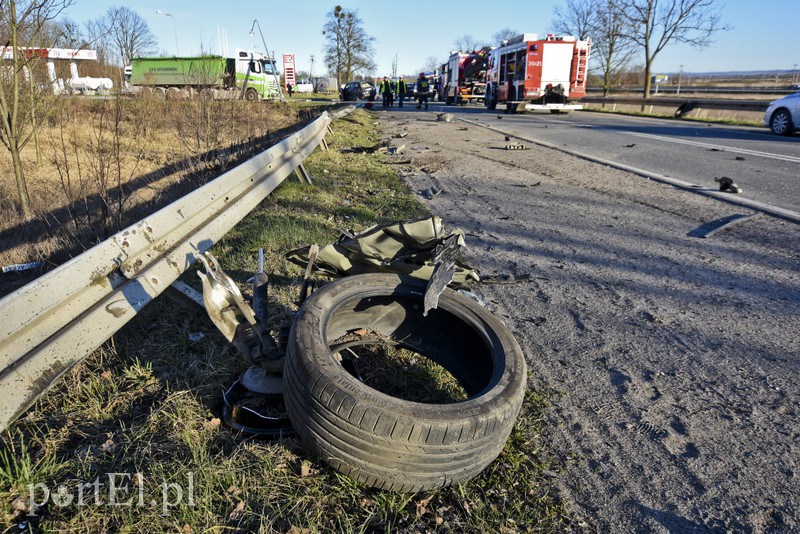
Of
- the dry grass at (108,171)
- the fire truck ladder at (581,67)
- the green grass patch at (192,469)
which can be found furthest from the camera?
the fire truck ladder at (581,67)

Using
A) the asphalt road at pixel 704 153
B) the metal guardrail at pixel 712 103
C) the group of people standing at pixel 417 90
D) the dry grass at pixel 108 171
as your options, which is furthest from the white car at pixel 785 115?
the group of people standing at pixel 417 90

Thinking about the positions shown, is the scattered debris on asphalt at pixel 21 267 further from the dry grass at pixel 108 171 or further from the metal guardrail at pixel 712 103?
the metal guardrail at pixel 712 103

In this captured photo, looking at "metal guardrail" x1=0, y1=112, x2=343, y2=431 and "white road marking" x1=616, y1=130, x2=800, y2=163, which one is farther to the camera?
"white road marking" x1=616, y1=130, x2=800, y2=163

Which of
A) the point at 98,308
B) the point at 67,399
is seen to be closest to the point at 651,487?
the point at 98,308

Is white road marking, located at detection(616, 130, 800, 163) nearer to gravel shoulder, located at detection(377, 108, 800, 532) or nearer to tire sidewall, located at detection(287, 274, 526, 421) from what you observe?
gravel shoulder, located at detection(377, 108, 800, 532)

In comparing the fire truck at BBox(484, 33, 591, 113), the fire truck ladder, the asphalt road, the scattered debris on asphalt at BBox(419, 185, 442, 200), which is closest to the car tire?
the asphalt road

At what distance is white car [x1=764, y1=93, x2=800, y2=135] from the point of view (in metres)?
13.3

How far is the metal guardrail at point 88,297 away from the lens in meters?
1.67

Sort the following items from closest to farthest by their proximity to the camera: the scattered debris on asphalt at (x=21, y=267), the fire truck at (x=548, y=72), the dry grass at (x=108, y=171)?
the scattered debris on asphalt at (x=21, y=267) < the dry grass at (x=108, y=171) < the fire truck at (x=548, y=72)

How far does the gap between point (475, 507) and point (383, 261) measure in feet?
4.24

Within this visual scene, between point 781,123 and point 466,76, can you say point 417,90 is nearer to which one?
point 466,76

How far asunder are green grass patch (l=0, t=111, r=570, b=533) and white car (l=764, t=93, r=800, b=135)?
15.4m

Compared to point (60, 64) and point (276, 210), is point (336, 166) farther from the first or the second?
point (60, 64)

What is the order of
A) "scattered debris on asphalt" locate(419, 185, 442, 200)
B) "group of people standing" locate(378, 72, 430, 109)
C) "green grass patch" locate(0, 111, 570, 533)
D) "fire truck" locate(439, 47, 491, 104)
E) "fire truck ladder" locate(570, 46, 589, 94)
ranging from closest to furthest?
"green grass patch" locate(0, 111, 570, 533)
"scattered debris on asphalt" locate(419, 185, 442, 200)
"fire truck ladder" locate(570, 46, 589, 94)
"group of people standing" locate(378, 72, 430, 109)
"fire truck" locate(439, 47, 491, 104)
